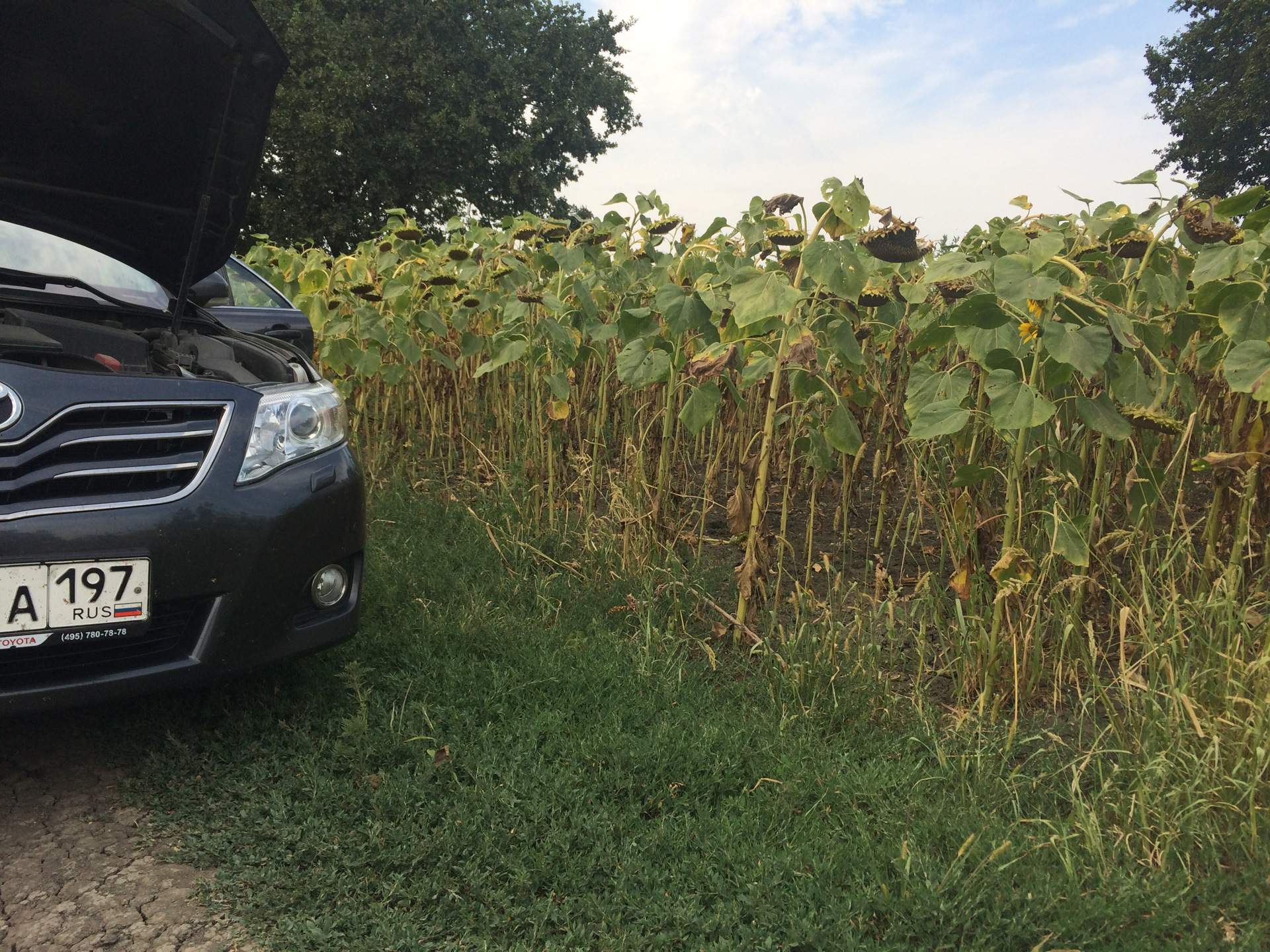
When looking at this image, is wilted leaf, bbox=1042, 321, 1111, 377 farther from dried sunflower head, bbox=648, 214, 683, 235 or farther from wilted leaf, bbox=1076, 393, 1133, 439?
dried sunflower head, bbox=648, 214, 683, 235

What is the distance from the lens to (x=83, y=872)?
2113 millimetres

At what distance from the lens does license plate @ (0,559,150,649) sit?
6.69 feet

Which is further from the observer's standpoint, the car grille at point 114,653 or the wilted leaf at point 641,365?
the wilted leaf at point 641,365

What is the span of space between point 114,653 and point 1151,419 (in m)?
Answer: 2.73

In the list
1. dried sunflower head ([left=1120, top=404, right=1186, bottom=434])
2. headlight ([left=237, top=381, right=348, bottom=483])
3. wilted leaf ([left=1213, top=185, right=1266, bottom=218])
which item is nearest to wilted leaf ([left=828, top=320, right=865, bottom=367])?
dried sunflower head ([left=1120, top=404, right=1186, bottom=434])

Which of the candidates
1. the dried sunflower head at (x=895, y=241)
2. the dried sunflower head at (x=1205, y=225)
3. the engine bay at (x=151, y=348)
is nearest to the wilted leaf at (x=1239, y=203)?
the dried sunflower head at (x=1205, y=225)

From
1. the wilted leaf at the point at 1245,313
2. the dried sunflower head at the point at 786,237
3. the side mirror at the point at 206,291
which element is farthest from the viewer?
the side mirror at the point at 206,291

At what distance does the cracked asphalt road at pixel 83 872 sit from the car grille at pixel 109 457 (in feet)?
2.62

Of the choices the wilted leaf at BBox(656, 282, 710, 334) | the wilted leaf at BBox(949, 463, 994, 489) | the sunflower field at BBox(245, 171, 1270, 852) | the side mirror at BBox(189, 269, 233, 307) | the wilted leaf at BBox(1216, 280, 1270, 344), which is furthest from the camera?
the side mirror at BBox(189, 269, 233, 307)

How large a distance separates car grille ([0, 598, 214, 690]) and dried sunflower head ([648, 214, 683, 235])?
9.25ft

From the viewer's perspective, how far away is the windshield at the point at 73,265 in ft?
10.1

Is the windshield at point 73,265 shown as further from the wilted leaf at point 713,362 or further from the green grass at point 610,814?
the wilted leaf at point 713,362

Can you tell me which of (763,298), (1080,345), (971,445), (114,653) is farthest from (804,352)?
(114,653)

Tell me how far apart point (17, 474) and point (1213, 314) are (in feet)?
10.6
